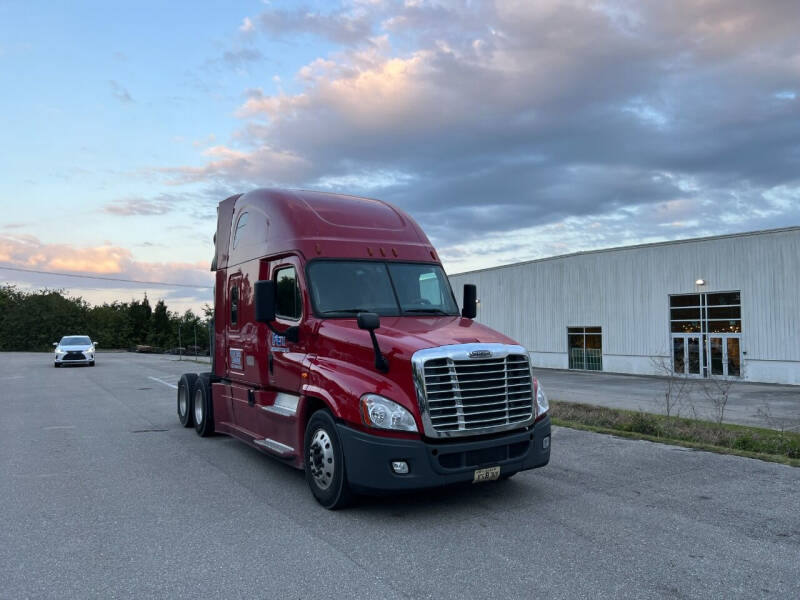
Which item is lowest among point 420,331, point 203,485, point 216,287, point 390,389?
point 203,485

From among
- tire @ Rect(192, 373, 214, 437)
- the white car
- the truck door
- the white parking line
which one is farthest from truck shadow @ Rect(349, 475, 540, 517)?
the white car

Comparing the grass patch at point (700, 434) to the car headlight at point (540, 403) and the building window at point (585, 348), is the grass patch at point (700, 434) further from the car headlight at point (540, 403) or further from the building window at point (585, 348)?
the building window at point (585, 348)

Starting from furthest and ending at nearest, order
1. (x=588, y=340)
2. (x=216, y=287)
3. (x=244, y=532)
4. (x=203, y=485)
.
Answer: (x=588, y=340), (x=216, y=287), (x=203, y=485), (x=244, y=532)

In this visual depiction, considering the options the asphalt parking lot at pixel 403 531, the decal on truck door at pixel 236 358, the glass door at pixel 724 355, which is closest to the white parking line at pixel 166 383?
the asphalt parking lot at pixel 403 531

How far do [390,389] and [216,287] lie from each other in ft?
15.9

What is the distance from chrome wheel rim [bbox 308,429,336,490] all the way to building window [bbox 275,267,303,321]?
1.35 meters

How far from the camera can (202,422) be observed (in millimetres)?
9727

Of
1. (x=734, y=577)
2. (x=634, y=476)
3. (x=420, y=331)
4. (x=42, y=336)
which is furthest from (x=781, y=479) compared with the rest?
(x=42, y=336)

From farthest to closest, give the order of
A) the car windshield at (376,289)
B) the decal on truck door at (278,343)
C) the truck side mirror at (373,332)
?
the decal on truck door at (278,343) → the car windshield at (376,289) → the truck side mirror at (373,332)

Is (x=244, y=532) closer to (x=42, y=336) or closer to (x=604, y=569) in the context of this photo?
(x=604, y=569)

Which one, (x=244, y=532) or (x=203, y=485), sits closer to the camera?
(x=244, y=532)

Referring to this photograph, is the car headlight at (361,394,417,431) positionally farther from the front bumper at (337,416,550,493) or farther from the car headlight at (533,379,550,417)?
the car headlight at (533,379,550,417)

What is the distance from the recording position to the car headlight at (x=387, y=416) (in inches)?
208

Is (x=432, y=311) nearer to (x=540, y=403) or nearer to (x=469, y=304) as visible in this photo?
(x=469, y=304)
